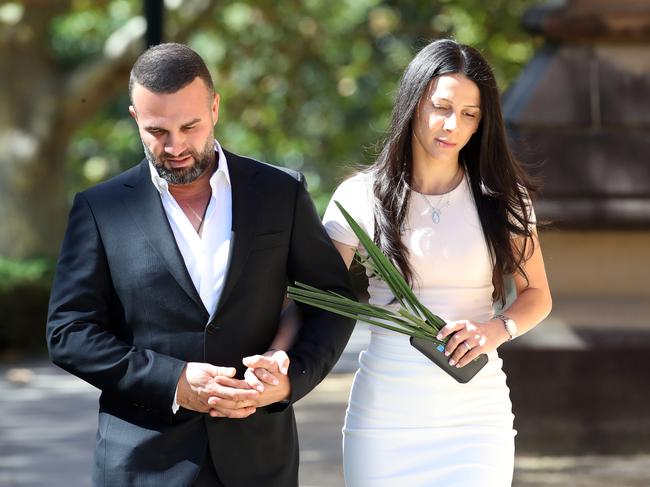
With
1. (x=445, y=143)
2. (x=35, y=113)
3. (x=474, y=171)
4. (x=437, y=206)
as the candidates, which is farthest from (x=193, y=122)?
(x=35, y=113)

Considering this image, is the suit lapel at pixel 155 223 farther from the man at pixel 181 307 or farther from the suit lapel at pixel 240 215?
the suit lapel at pixel 240 215

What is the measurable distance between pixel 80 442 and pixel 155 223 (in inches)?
218

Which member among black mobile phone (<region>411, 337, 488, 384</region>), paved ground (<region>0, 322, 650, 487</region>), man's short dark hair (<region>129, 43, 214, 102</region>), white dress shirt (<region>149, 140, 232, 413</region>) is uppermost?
man's short dark hair (<region>129, 43, 214, 102</region>)

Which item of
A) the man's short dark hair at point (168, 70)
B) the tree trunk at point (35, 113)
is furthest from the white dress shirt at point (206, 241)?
the tree trunk at point (35, 113)

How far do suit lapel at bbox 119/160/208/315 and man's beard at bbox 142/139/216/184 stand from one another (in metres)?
0.11

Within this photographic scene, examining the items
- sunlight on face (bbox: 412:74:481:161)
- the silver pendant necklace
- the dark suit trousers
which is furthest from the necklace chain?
the dark suit trousers

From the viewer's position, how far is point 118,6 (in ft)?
78.6

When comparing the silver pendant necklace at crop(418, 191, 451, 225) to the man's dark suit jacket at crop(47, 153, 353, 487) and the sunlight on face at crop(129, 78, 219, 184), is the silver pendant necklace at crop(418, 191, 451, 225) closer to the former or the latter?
the man's dark suit jacket at crop(47, 153, 353, 487)

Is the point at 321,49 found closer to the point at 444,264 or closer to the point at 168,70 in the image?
the point at 444,264

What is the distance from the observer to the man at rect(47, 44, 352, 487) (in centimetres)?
359

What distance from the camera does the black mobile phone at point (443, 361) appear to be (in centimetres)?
398

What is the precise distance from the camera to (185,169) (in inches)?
142

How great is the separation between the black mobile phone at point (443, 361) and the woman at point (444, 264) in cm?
4

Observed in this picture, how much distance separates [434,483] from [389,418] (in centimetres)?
24
